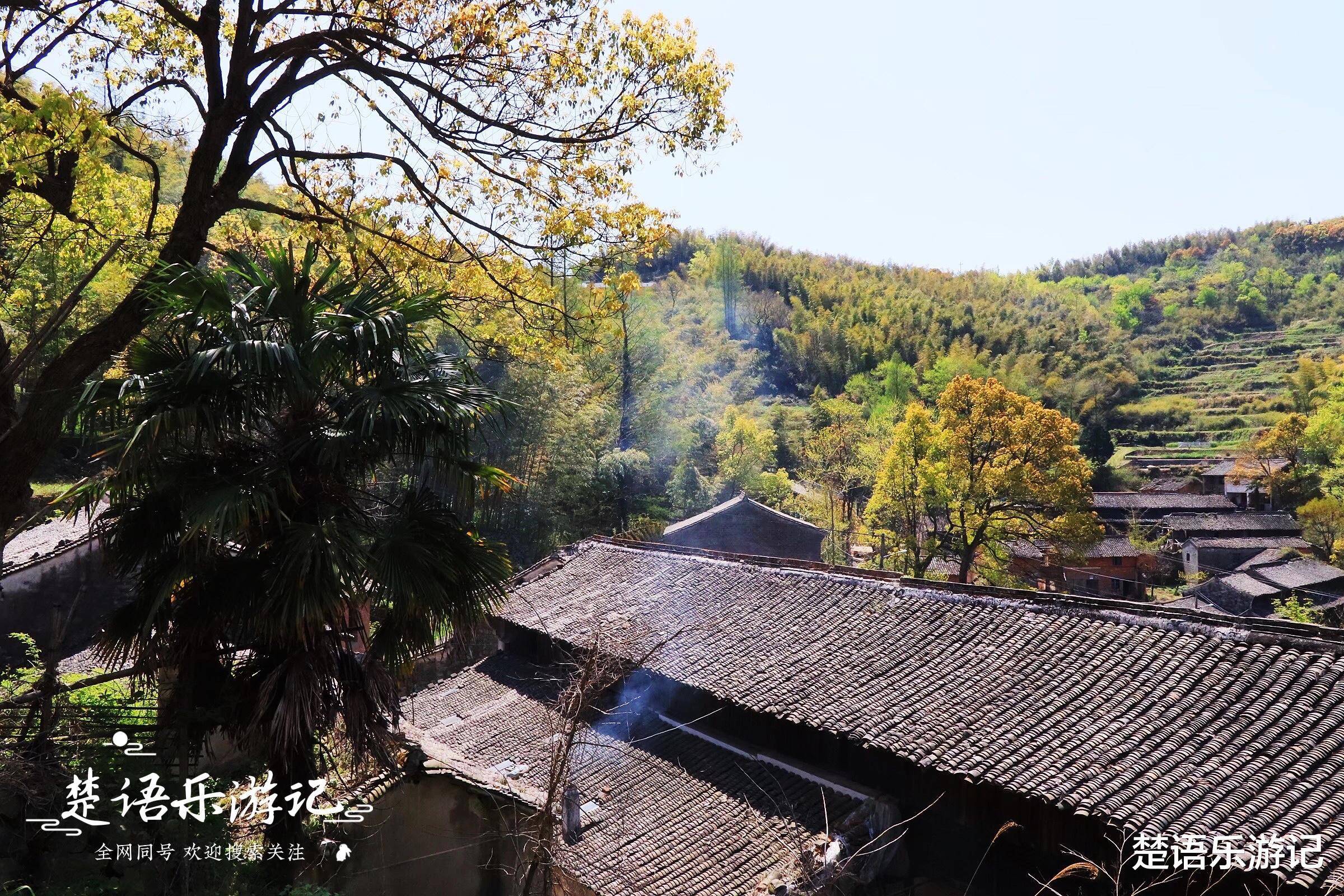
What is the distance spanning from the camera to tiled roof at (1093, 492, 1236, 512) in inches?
1719

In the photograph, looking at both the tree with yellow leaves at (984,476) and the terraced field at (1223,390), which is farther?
the terraced field at (1223,390)

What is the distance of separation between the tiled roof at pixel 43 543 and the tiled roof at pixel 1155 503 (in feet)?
137

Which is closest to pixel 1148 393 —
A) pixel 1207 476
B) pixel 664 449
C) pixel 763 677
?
pixel 1207 476

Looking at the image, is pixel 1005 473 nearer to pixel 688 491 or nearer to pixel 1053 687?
pixel 688 491

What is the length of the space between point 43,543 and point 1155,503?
4548cm

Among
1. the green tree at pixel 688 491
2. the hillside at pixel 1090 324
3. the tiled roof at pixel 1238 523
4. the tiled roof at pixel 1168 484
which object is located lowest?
the tiled roof at pixel 1238 523

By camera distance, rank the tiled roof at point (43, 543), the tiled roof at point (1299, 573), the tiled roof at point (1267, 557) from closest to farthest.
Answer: the tiled roof at point (43, 543), the tiled roof at point (1299, 573), the tiled roof at point (1267, 557)

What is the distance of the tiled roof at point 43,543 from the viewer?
1291 cm

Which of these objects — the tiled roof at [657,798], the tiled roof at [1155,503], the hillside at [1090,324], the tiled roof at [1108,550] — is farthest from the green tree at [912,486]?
the hillside at [1090,324]

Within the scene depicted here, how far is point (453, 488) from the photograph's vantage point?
6.32 meters

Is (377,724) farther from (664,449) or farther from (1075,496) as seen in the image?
(664,449)

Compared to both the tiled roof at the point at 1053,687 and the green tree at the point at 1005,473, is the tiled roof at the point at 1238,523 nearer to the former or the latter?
the green tree at the point at 1005,473

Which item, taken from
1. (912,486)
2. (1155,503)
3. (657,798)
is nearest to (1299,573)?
(1155,503)

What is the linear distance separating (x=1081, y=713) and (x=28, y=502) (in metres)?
8.91
